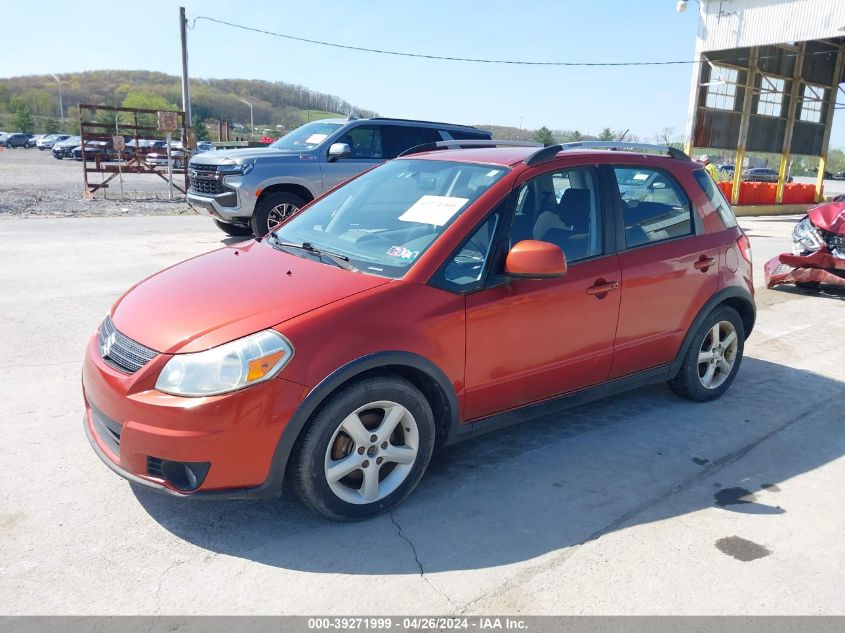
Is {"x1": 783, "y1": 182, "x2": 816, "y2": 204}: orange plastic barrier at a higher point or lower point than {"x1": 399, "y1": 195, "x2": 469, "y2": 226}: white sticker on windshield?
lower

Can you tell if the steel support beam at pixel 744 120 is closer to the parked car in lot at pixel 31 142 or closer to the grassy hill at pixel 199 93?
the parked car in lot at pixel 31 142

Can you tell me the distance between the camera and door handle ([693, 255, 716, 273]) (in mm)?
4566

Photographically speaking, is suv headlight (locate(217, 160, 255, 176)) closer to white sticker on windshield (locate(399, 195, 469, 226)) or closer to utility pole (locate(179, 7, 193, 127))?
white sticker on windshield (locate(399, 195, 469, 226))

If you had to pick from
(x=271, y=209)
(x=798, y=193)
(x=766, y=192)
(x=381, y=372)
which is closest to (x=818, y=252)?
(x=271, y=209)

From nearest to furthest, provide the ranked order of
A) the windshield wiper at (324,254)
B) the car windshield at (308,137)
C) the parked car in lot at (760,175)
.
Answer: the windshield wiper at (324,254) → the car windshield at (308,137) → the parked car in lot at (760,175)

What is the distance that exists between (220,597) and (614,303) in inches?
104

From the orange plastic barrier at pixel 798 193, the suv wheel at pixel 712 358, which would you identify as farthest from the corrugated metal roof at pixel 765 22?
the suv wheel at pixel 712 358

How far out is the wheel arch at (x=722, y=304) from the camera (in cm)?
463

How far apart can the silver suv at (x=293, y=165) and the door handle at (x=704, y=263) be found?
258 inches

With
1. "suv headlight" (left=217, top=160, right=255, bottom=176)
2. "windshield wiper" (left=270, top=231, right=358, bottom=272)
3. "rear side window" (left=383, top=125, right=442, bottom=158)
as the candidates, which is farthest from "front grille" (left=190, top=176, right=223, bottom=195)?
"windshield wiper" (left=270, top=231, right=358, bottom=272)

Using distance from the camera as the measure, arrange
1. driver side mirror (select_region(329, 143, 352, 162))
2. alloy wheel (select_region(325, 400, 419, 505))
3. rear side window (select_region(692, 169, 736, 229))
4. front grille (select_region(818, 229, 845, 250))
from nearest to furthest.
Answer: alloy wheel (select_region(325, 400, 419, 505)) → rear side window (select_region(692, 169, 736, 229)) → front grille (select_region(818, 229, 845, 250)) → driver side mirror (select_region(329, 143, 352, 162))

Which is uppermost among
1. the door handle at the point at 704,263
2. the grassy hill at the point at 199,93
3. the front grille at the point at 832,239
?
the grassy hill at the point at 199,93

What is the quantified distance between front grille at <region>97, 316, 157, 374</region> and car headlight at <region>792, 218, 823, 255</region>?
860cm

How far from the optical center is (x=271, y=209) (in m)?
10.2
